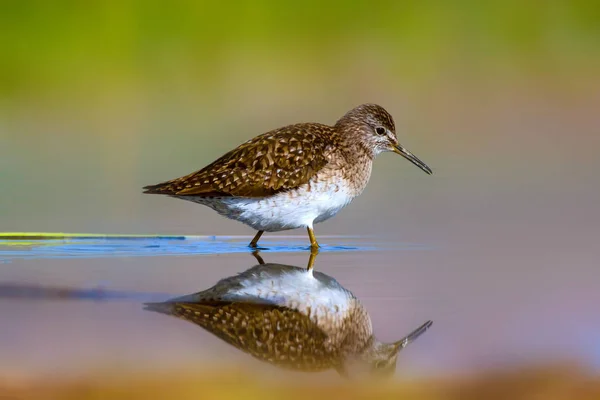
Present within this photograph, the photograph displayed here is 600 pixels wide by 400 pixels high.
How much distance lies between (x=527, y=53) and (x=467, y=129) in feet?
11.9

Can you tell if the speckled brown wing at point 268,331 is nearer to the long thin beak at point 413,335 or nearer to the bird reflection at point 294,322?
the bird reflection at point 294,322

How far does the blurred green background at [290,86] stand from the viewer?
584 inches

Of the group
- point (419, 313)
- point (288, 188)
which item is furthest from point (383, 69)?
point (419, 313)

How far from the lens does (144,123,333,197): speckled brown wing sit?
10.3m

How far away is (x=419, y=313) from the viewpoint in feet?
23.2

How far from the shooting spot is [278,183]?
10375mm

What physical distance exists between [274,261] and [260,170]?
1471mm

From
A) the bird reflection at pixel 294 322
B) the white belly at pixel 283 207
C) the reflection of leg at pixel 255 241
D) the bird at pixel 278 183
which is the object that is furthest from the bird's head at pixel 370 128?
the bird reflection at pixel 294 322

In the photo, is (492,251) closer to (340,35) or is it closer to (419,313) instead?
(419,313)

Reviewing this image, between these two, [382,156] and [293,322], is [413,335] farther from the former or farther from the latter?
[382,156]

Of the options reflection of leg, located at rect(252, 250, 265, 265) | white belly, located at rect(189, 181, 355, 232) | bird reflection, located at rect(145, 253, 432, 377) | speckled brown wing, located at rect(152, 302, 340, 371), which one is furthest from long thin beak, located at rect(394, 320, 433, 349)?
white belly, located at rect(189, 181, 355, 232)

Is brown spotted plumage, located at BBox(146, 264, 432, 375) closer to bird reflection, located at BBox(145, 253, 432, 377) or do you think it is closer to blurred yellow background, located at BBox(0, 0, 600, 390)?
→ bird reflection, located at BBox(145, 253, 432, 377)

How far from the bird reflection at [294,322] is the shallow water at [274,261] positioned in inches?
4.3

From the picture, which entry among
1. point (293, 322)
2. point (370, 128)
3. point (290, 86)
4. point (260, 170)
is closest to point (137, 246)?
point (260, 170)
